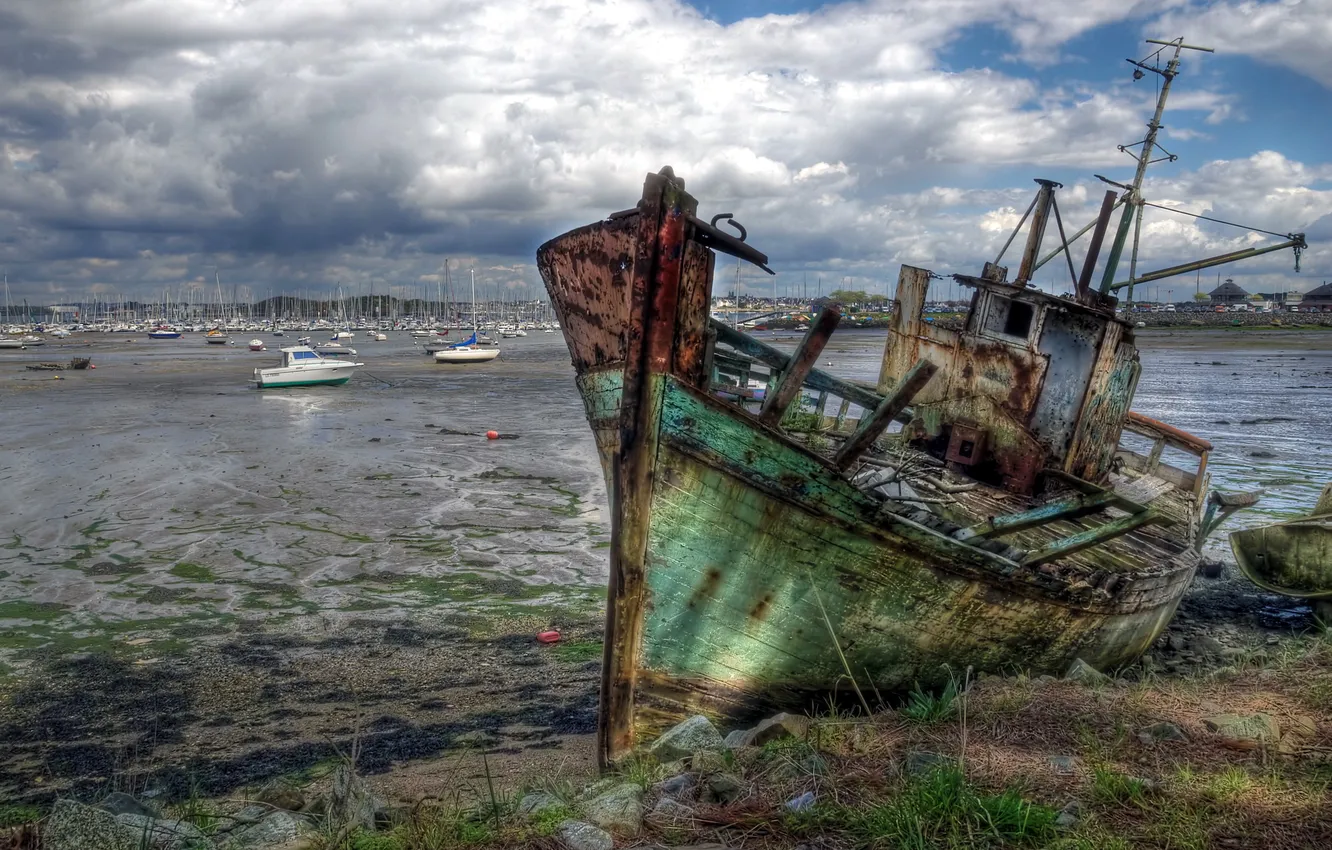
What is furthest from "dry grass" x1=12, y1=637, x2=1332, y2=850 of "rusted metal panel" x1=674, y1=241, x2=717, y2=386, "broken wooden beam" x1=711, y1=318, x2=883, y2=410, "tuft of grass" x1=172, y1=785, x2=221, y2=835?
"broken wooden beam" x1=711, y1=318, x2=883, y2=410

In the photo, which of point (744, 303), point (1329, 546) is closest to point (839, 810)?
point (1329, 546)

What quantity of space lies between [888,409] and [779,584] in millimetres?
1310

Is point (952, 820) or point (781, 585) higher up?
point (781, 585)

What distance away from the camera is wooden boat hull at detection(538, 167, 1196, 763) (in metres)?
5.82

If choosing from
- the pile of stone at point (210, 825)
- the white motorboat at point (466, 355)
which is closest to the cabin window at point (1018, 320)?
the pile of stone at point (210, 825)

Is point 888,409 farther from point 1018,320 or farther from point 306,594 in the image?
point 306,594

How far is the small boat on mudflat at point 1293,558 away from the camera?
10.5 meters

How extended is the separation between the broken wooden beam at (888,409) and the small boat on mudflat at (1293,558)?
736 centimetres

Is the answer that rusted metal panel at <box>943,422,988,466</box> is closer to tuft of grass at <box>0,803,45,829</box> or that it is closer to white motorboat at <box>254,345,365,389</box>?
tuft of grass at <box>0,803,45,829</box>

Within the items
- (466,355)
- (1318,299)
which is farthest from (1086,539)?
(1318,299)

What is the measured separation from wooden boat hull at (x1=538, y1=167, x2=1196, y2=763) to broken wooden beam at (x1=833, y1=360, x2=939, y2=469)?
30cm

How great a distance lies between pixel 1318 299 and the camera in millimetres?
113375

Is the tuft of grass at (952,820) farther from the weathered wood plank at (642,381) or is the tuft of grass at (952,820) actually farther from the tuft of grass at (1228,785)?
the weathered wood plank at (642,381)

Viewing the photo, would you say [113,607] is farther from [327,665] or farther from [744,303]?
[744,303]
